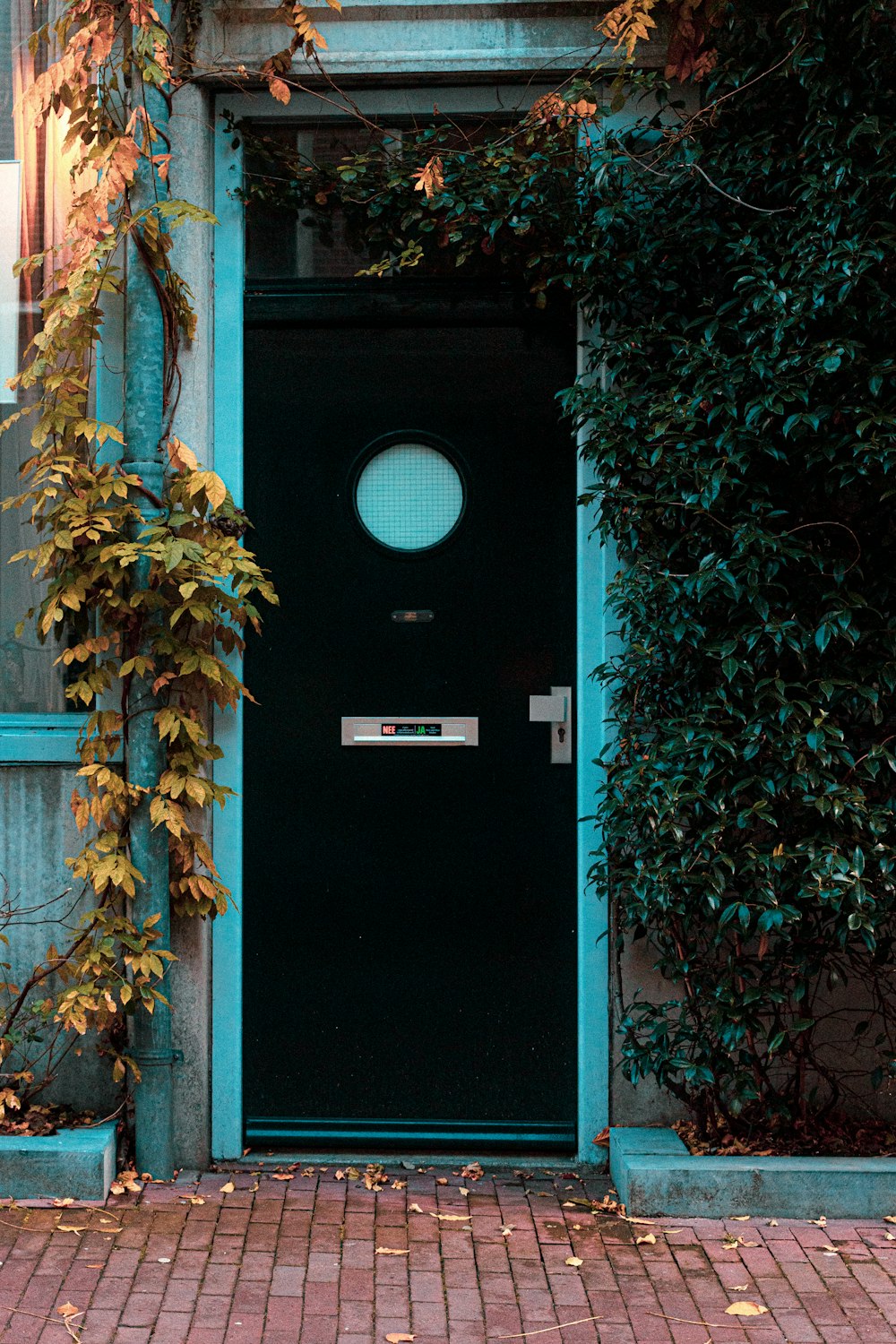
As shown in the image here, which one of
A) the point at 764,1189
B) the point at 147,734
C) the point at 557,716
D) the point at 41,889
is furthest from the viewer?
the point at 557,716

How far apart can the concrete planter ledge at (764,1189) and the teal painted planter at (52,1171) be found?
1587 mm

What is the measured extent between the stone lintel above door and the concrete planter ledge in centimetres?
345

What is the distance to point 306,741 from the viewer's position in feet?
14.0

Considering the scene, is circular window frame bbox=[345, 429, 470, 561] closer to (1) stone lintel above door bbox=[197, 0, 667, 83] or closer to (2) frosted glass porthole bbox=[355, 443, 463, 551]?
(2) frosted glass porthole bbox=[355, 443, 463, 551]

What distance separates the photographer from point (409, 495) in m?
4.29

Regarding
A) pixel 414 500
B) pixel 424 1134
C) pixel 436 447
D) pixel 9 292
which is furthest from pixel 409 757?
pixel 9 292

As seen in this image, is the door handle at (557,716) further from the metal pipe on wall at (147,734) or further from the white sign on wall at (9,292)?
the white sign on wall at (9,292)

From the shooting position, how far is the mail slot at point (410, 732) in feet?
13.9

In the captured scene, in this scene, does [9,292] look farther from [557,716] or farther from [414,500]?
[557,716]

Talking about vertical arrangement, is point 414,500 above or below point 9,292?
below

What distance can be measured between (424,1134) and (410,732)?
135 centimetres

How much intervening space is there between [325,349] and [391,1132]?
8.64 feet

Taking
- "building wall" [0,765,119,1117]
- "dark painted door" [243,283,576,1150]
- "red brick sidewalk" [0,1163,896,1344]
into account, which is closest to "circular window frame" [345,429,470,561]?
"dark painted door" [243,283,576,1150]

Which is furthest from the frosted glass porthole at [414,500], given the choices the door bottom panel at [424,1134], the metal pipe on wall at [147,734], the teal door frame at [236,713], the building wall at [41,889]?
the door bottom panel at [424,1134]
